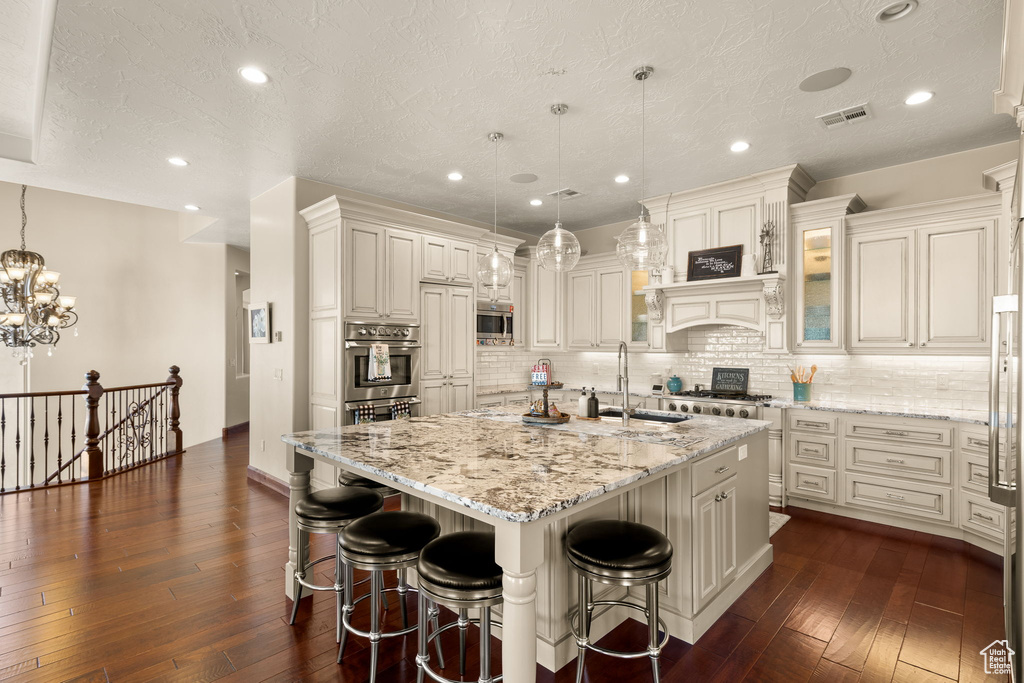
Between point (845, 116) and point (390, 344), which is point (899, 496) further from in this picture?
point (390, 344)

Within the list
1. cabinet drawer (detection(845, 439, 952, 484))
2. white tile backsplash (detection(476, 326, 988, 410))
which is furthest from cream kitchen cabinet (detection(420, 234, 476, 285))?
cabinet drawer (detection(845, 439, 952, 484))

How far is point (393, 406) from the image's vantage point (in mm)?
4656

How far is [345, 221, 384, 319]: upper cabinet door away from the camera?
440 cm

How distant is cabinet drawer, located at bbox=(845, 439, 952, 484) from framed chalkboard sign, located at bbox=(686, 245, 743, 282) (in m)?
1.83

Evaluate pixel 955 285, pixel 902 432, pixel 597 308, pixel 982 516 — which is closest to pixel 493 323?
pixel 597 308

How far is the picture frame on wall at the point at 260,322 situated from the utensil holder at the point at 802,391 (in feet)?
17.2

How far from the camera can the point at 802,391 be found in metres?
4.57

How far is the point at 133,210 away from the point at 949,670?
9848 mm

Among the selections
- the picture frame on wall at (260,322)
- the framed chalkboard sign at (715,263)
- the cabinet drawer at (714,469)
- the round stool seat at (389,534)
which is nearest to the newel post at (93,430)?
the picture frame on wall at (260,322)

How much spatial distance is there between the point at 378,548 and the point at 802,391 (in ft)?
13.8

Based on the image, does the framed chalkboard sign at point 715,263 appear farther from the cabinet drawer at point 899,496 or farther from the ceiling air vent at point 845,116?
the cabinet drawer at point 899,496

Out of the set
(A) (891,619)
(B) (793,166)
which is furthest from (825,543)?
(B) (793,166)

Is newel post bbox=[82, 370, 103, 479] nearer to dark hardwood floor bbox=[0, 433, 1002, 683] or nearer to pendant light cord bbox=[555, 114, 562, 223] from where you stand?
dark hardwood floor bbox=[0, 433, 1002, 683]

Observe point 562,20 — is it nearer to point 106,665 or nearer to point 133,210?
point 106,665
